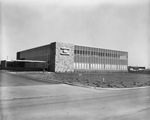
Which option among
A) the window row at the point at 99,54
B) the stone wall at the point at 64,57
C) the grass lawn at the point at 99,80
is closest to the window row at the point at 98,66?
the stone wall at the point at 64,57

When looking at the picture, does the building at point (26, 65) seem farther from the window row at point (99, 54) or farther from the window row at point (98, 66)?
the window row at point (99, 54)

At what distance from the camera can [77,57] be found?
4778cm

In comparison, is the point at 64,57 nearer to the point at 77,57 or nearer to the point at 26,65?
the point at 77,57

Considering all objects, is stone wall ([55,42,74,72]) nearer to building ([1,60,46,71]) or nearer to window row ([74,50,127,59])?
window row ([74,50,127,59])

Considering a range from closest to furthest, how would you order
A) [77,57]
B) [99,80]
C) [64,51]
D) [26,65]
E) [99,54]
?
[99,80]
[64,51]
[77,57]
[99,54]
[26,65]

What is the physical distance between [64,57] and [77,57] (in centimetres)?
556

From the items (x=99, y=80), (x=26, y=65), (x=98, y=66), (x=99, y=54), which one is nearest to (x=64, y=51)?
(x=98, y=66)

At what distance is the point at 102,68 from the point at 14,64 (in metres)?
37.8

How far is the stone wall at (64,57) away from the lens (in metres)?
42.2

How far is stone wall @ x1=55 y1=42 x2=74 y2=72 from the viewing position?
42250 millimetres

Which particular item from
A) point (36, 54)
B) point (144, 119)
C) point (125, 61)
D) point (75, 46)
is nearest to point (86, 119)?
point (144, 119)

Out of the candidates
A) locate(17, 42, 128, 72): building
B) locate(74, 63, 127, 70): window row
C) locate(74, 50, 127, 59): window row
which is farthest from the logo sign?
locate(74, 63, 127, 70): window row

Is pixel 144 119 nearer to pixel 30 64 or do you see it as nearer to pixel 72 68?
pixel 72 68

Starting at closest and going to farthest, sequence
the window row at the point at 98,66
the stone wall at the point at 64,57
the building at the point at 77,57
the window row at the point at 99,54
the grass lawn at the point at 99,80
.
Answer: the grass lawn at the point at 99,80
the stone wall at the point at 64,57
the building at the point at 77,57
the window row at the point at 98,66
the window row at the point at 99,54
